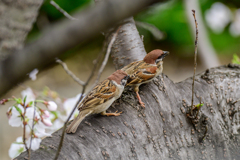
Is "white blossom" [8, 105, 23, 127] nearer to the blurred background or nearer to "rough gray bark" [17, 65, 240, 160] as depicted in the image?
"rough gray bark" [17, 65, 240, 160]

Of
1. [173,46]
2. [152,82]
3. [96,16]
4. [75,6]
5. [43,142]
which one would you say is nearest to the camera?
[96,16]

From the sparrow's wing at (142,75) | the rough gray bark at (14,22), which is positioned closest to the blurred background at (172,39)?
the sparrow's wing at (142,75)

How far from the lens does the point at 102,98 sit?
995 mm

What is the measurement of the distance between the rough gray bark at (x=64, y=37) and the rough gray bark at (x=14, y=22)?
0.02 metres

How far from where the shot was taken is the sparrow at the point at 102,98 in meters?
0.96

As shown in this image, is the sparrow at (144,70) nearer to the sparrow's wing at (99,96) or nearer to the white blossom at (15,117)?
the sparrow's wing at (99,96)

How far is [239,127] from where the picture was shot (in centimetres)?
124

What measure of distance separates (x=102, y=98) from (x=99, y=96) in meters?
0.01

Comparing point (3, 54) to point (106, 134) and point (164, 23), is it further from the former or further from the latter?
point (164, 23)

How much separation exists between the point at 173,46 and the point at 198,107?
2598mm

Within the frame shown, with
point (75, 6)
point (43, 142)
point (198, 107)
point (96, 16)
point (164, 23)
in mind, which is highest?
point (75, 6)

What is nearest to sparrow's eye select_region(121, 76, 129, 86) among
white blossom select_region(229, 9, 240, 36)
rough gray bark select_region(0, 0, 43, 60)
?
rough gray bark select_region(0, 0, 43, 60)

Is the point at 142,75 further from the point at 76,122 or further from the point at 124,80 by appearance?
the point at 76,122

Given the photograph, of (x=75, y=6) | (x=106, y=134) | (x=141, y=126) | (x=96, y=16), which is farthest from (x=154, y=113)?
(x=75, y=6)
